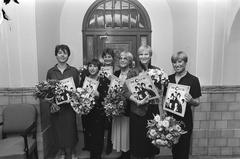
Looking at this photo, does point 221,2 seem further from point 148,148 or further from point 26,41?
point 26,41

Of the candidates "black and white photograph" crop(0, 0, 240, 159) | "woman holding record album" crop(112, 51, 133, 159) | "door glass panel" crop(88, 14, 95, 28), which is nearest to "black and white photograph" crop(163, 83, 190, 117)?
"black and white photograph" crop(0, 0, 240, 159)

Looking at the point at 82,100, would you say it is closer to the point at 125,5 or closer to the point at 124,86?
the point at 124,86

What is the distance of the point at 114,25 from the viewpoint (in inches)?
147

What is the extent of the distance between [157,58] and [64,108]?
2073 millimetres

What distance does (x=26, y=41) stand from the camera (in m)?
2.70

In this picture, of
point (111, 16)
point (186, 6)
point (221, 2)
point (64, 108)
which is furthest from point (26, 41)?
point (221, 2)

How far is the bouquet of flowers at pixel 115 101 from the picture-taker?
2209mm

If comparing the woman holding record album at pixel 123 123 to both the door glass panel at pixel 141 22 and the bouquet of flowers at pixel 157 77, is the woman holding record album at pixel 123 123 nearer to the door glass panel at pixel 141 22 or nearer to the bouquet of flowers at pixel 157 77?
the bouquet of flowers at pixel 157 77

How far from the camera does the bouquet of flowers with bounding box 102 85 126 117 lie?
2.21 meters

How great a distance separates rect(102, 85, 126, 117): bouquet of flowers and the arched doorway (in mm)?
1697

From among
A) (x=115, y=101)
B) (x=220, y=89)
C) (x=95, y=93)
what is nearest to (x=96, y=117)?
(x=95, y=93)

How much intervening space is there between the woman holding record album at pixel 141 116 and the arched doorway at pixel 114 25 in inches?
62.5

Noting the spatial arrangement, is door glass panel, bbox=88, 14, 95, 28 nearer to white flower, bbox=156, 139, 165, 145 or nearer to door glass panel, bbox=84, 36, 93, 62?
door glass panel, bbox=84, 36, 93, 62

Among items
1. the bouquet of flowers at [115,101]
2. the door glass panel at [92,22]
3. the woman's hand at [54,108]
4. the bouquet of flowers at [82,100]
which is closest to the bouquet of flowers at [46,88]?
the woman's hand at [54,108]
